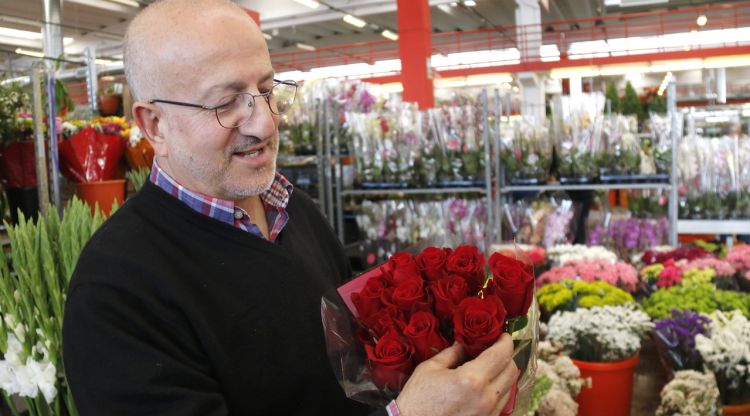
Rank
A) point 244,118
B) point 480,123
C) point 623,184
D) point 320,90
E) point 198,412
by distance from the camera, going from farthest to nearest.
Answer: point 320,90, point 480,123, point 623,184, point 244,118, point 198,412

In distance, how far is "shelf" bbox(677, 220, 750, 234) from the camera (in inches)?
165

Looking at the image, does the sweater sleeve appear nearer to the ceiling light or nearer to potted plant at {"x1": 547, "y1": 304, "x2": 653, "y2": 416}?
potted plant at {"x1": 547, "y1": 304, "x2": 653, "y2": 416}

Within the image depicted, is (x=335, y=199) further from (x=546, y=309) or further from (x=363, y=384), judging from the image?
(x=363, y=384)

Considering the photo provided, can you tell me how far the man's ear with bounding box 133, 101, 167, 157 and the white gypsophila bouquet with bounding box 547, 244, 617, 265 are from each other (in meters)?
2.40

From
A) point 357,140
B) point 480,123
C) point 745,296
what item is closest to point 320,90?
point 357,140

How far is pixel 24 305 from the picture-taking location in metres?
1.74

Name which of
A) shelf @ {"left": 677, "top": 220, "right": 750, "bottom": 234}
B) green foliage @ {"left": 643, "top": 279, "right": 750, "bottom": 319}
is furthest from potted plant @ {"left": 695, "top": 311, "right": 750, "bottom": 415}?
shelf @ {"left": 677, "top": 220, "right": 750, "bottom": 234}

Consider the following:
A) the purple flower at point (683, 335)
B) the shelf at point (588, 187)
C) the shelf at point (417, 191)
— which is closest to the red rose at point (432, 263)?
the purple flower at point (683, 335)

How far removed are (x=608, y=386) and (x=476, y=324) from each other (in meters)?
1.41

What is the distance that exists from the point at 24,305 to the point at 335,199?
3566 mm

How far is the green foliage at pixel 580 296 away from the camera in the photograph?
8.27 ft

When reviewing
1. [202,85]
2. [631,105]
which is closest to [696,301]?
[202,85]

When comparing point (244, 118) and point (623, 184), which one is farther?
point (623, 184)

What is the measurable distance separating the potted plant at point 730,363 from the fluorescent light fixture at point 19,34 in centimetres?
1493
